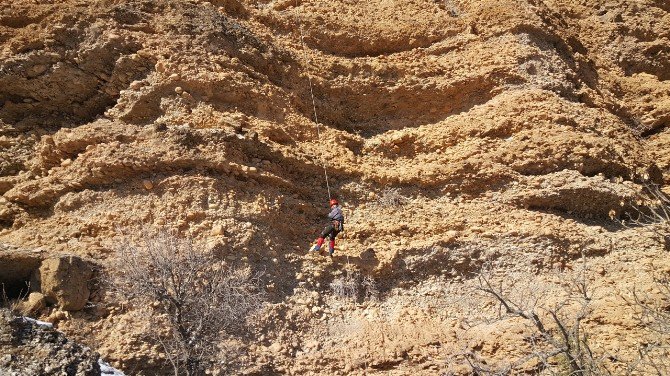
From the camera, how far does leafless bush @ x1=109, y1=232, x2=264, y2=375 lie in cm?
627

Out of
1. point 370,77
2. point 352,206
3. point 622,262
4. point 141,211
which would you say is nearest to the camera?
point 141,211

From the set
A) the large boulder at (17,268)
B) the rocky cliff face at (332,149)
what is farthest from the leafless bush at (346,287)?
the large boulder at (17,268)

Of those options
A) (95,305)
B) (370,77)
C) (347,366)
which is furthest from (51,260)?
(370,77)

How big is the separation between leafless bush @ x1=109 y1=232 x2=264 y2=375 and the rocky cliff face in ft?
0.82

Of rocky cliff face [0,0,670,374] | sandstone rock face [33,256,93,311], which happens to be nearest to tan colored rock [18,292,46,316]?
sandstone rock face [33,256,93,311]

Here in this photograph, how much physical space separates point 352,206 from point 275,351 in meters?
2.61

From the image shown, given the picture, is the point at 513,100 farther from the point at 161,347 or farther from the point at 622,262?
the point at 161,347

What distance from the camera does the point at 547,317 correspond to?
22.8ft

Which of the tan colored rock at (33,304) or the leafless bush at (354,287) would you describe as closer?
the tan colored rock at (33,304)

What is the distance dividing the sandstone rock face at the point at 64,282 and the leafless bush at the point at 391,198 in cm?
413

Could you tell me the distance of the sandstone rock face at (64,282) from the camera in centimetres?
620

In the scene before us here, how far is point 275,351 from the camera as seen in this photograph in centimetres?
661

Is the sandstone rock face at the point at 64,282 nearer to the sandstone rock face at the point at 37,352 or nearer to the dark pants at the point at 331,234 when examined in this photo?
the sandstone rock face at the point at 37,352

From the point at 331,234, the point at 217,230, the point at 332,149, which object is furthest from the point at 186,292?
the point at 332,149
